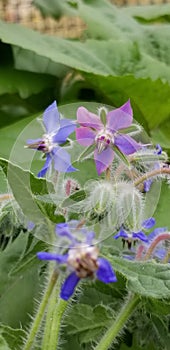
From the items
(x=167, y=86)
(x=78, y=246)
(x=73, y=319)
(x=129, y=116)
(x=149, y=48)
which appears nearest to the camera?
(x=78, y=246)

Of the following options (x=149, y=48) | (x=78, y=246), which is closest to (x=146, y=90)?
(x=149, y=48)

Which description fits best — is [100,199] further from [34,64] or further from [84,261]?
[34,64]

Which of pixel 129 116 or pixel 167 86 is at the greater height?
pixel 129 116

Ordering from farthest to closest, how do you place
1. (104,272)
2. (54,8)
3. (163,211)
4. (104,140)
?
(54,8), (163,211), (104,140), (104,272)

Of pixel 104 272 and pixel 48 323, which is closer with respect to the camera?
pixel 104 272

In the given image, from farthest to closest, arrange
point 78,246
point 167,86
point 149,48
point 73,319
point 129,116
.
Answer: point 149,48 → point 167,86 → point 73,319 → point 129,116 → point 78,246

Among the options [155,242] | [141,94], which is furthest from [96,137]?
[141,94]

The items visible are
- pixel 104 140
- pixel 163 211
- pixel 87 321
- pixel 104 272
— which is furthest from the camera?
pixel 163 211

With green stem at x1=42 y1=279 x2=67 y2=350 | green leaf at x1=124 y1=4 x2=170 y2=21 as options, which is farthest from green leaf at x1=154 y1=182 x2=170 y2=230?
green leaf at x1=124 y1=4 x2=170 y2=21

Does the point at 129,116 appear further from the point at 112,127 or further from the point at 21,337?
the point at 21,337
